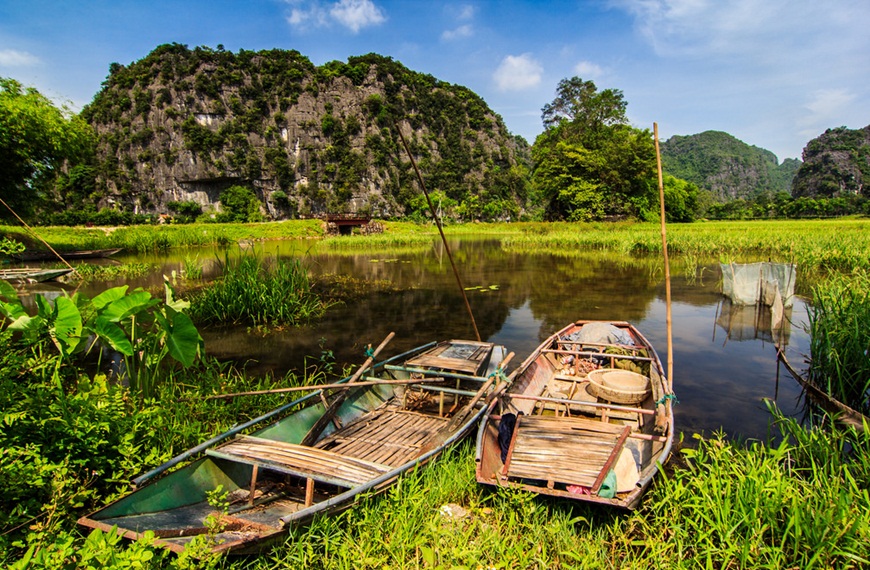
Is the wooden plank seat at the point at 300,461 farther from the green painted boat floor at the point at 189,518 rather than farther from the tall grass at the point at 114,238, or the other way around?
the tall grass at the point at 114,238

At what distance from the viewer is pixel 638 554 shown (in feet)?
9.00

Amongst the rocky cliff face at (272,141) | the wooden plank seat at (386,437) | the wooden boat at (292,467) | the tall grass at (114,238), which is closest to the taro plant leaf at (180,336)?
the wooden boat at (292,467)

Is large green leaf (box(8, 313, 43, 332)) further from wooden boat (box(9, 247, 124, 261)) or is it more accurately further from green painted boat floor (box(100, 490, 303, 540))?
wooden boat (box(9, 247, 124, 261))

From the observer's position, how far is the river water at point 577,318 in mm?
5711

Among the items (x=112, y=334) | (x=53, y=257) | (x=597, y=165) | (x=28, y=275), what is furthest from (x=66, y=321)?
(x=597, y=165)

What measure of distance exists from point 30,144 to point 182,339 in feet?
65.8

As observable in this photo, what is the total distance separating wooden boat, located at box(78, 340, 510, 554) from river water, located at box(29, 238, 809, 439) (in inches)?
84.8

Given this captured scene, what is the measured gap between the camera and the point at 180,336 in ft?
12.8

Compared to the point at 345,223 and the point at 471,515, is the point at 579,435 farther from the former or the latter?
the point at 345,223

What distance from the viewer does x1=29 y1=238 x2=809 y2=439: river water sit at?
5.71 metres

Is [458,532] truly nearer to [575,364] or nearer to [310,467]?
[310,467]

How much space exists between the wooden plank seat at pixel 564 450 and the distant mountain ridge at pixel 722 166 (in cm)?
13207

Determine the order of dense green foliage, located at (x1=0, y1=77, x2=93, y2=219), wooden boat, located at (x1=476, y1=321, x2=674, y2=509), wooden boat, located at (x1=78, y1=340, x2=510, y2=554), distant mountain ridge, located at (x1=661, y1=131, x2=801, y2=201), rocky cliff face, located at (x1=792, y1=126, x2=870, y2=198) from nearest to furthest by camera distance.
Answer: wooden boat, located at (x1=78, y1=340, x2=510, y2=554) < wooden boat, located at (x1=476, y1=321, x2=674, y2=509) < dense green foliage, located at (x1=0, y1=77, x2=93, y2=219) < rocky cliff face, located at (x1=792, y1=126, x2=870, y2=198) < distant mountain ridge, located at (x1=661, y1=131, x2=801, y2=201)

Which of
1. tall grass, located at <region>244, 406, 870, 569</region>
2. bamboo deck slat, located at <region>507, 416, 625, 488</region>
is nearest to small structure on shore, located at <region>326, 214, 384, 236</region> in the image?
bamboo deck slat, located at <region>507, 416, 625, 488</region>
